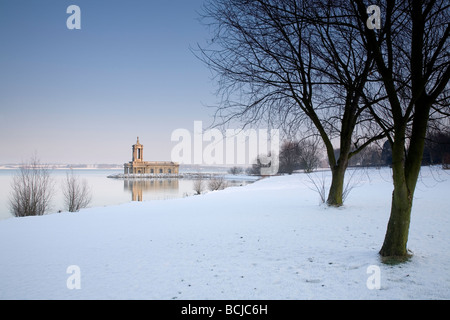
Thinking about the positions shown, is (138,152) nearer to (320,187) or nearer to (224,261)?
(320,187)

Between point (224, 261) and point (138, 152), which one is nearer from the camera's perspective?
point (224, 261)

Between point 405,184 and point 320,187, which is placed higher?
point 405,184

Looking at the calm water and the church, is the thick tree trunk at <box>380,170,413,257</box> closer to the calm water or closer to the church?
the calm water

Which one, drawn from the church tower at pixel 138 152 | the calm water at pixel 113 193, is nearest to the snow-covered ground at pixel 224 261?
the calm water at pixel 113 193

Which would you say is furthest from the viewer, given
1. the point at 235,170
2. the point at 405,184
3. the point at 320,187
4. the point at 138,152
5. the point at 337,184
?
the point at 138,152

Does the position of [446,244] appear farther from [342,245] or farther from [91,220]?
[91,220]

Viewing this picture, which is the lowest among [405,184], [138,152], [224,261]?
[224,261]

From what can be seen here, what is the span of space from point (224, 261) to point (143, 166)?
116021 millimetres

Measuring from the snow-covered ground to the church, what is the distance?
109750mm

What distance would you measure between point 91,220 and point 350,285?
28.3 ft

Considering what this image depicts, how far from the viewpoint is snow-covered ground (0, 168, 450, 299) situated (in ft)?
11.9

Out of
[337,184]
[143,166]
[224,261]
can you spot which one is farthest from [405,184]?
[143,166]

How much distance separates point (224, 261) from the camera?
4.76 meters
